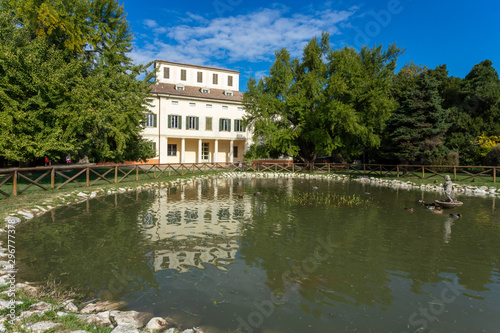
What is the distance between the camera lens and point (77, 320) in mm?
3229

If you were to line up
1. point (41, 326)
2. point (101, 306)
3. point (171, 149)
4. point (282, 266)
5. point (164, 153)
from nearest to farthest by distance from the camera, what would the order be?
point (41, 326)
point (101, 306)
point (282, 266)
point (164, 153)
point (171, 149)

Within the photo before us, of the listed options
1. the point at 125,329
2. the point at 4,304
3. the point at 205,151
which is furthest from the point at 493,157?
the point at 205,151

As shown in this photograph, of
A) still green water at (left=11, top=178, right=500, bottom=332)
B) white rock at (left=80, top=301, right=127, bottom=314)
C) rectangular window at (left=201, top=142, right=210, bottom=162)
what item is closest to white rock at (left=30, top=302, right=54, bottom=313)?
white rock at (left=80, top=301, right=127, bottom=314)

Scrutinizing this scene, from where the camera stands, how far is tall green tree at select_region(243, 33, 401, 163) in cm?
2631

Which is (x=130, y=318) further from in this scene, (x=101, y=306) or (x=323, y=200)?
(x=323, y=200)

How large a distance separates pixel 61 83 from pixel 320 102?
21489 millimetres

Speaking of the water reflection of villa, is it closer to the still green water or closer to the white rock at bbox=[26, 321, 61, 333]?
the still green water

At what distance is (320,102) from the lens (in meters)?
27.1

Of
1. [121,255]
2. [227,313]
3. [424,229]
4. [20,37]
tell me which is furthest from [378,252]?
[20,37]

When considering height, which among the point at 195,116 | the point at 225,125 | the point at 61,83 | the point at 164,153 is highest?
the point at 195,116

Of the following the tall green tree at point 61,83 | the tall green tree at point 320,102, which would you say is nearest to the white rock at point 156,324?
the tall green tree at point 61,83

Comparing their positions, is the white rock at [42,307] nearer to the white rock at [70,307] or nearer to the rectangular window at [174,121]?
the white rock at [70,307]

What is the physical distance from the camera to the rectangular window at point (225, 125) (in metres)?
34.4

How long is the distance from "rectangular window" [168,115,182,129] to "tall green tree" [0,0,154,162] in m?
11.9
